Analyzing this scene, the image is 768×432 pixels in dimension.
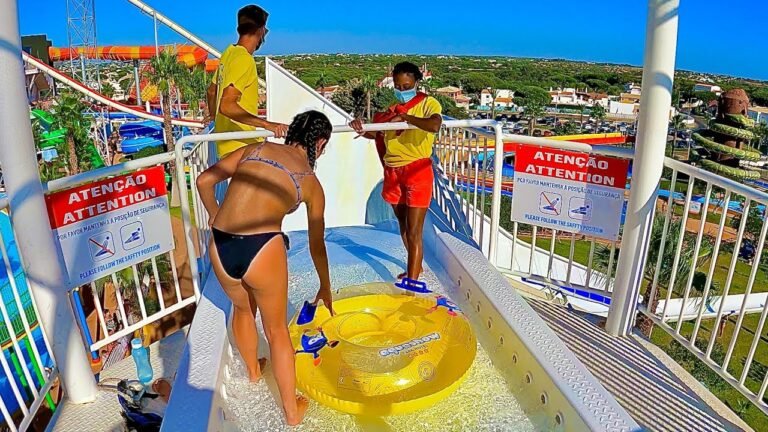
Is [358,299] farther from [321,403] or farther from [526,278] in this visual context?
[526,278]

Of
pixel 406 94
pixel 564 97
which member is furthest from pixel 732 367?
pixel 564 97

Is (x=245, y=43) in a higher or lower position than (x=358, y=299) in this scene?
higher

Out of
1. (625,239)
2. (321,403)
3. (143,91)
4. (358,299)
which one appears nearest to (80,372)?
(321,403)

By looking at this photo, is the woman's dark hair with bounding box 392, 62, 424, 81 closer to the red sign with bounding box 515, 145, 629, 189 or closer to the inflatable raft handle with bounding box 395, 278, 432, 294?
the red sign with bounding box 515, 145, 629, 189

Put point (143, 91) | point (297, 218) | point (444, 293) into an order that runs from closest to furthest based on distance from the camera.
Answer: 1. point (444, 293)
2. point (297, 218)
3. point (143, 91)

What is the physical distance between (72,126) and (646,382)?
25746 mm

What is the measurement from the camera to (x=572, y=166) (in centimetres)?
357

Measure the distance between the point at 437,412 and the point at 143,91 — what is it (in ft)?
186

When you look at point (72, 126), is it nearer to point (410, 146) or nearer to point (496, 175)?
point (410, 146)

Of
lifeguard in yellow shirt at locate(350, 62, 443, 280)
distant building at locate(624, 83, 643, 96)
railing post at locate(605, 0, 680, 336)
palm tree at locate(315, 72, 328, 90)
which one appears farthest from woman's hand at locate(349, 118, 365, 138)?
distant building at locate(624, 83, 643, 96)

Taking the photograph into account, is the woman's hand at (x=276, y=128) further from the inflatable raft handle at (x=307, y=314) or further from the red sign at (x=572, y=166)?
the red sign at (x=572, y=166)

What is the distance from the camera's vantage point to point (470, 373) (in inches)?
115

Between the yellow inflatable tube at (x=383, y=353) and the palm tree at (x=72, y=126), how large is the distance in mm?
22641

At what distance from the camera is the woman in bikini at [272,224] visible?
7.43 ft
